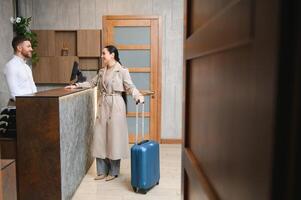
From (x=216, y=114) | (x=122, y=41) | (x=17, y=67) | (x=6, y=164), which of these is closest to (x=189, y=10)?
(x=216, y=114)

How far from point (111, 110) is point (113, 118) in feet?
0.31

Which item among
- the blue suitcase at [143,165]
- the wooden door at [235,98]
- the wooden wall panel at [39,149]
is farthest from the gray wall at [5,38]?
the wooden door at [235,98]

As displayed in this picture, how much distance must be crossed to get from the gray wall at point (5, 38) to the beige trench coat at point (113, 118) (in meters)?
1.72

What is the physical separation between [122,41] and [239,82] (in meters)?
4.61

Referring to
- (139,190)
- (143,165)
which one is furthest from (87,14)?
(139,190)

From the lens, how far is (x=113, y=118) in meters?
3.34

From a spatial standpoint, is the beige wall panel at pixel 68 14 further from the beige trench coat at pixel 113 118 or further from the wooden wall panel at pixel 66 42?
the beige trench coat at pixel 113 118

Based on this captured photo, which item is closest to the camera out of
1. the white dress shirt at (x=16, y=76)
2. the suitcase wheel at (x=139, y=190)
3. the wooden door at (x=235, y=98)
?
the wooden door at (x=235, y=98)

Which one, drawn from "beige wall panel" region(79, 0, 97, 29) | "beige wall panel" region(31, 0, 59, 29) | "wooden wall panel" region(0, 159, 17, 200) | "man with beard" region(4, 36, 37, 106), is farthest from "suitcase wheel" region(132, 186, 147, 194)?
"beige wall panel" region(31, 0, 59, 29)

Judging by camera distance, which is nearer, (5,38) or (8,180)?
(8,180)

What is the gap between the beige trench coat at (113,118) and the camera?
11.0 ft

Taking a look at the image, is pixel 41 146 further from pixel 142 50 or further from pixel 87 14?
pixel 87 14

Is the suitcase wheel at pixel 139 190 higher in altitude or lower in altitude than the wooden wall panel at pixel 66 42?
lower

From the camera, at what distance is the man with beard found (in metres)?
3.31
